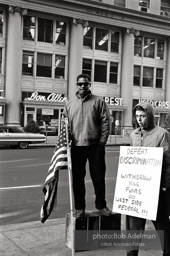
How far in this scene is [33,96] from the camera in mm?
30812

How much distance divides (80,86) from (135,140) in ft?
3.82

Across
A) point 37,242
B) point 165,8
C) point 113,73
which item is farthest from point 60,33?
point 37,242

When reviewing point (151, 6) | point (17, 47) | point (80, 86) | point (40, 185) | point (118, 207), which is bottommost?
point (40, 185)

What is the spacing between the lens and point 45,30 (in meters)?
32.0

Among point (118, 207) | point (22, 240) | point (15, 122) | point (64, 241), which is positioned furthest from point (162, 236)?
point (15, 122)

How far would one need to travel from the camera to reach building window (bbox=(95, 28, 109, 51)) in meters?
34.9

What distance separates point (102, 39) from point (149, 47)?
5959 millimetres

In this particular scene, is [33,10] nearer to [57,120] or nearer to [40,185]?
[57,120]

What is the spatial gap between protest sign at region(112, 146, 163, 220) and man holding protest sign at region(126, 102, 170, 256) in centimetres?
10

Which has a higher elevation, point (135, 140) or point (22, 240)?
point (135, 140)

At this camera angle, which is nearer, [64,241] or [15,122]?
[64,241]

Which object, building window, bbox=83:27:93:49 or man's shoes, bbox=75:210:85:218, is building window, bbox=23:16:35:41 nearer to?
building window, bbox=83:27:93:49

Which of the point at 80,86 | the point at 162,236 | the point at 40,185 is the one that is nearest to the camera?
the point at 162,236

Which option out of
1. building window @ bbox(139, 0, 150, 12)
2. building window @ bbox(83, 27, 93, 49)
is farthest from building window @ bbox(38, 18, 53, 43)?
building window @ bbox(139, 0, 150, 12)
